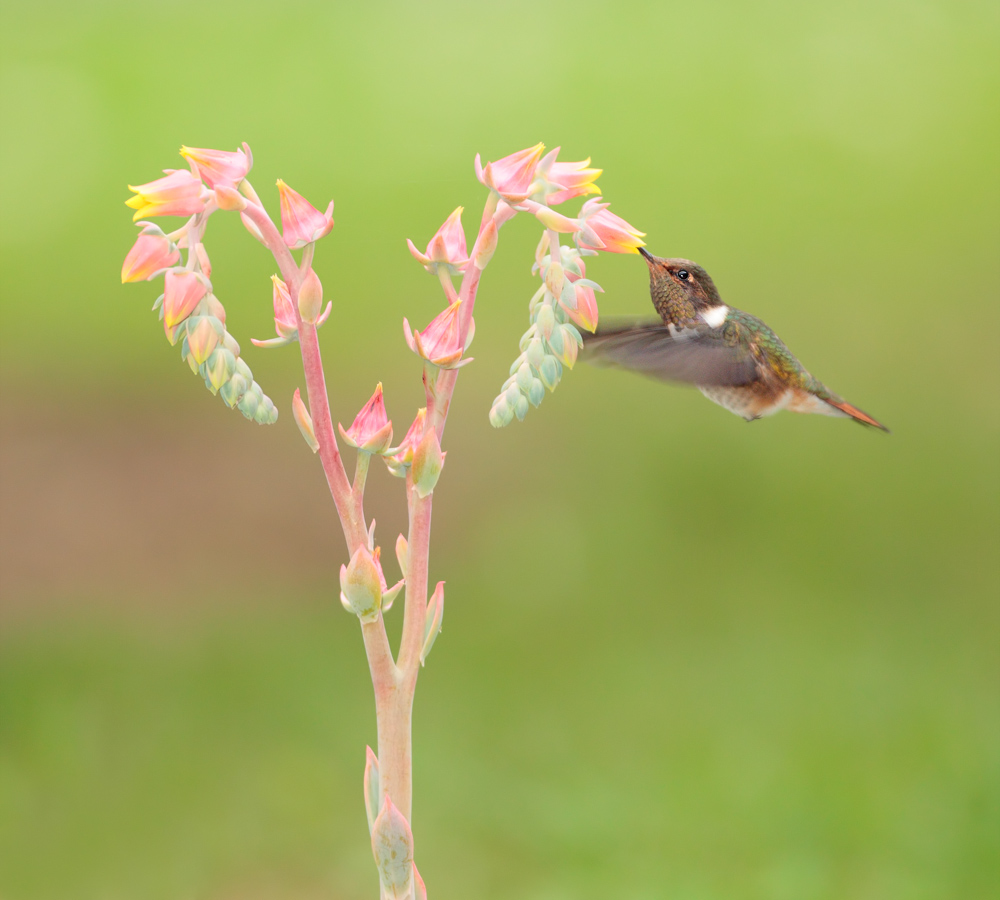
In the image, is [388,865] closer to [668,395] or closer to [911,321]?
[668,395]

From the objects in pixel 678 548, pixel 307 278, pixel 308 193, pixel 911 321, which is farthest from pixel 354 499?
pixel 911 321

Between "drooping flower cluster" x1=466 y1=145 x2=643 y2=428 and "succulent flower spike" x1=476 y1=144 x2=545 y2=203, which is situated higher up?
"succulent flower spike" x1=476 y1=144 x2=545 y2=203

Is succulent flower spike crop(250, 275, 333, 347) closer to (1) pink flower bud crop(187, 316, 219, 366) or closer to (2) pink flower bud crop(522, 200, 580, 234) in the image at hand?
(1) pink flower bud crop(187, 316, 219, 366)

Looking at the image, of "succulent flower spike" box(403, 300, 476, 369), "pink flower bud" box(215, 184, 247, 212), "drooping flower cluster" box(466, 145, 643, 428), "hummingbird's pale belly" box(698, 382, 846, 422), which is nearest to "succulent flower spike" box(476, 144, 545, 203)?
"drooping flower cluster" box(466, 145, 643, 428)

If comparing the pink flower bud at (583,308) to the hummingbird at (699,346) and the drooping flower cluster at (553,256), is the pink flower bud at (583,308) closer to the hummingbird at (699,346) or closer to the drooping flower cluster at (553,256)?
the drooping flower cluster at (553,256)

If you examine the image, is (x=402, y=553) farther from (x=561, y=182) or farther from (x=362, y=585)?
(x=561, y=182)
